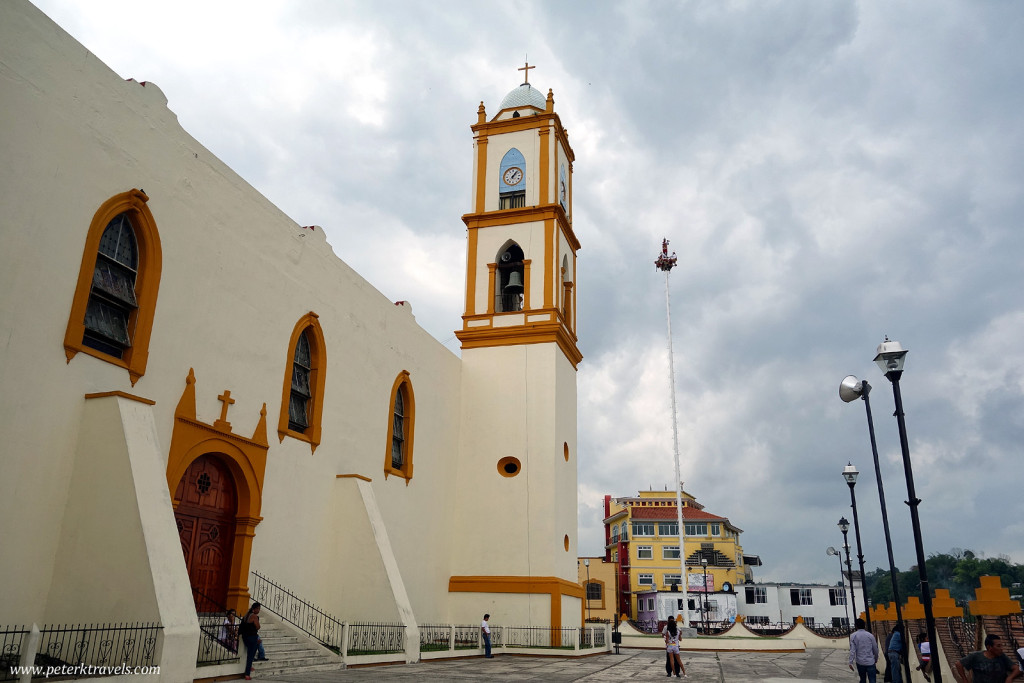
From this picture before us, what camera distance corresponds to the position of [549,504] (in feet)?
77.8

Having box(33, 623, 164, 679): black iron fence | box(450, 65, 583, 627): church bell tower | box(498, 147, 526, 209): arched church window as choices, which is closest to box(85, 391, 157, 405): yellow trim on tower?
box(33, 623, 164, 679): black iron fence

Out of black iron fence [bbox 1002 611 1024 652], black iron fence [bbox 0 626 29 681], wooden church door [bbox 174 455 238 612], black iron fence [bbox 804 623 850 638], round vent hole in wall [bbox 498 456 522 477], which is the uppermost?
round vent hole in wall [bbox 498 456 522 477]

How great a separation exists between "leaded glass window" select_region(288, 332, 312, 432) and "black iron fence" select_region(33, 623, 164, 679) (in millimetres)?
6560

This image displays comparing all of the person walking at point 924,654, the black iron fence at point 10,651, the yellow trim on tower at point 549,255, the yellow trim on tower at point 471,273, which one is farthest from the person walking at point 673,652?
the yellow trim on tower at point 471,273

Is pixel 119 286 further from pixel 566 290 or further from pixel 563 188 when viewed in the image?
pixel 563 188

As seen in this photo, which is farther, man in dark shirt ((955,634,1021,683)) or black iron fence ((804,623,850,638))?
black iron fence ((804,623,850,638))

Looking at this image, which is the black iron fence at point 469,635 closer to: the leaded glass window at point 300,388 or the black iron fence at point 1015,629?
the leaded glass window at point 300,388

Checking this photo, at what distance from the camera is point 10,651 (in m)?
9.36

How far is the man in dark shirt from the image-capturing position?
28.2ft

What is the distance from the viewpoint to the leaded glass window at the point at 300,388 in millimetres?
16484

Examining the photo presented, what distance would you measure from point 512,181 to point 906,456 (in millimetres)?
19394

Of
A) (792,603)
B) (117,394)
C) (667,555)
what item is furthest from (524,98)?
(792,603)

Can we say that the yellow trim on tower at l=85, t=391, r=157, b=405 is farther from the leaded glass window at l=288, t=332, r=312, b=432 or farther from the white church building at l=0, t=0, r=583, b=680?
the leaded glass window at l=288, t=332, r=312, b=432

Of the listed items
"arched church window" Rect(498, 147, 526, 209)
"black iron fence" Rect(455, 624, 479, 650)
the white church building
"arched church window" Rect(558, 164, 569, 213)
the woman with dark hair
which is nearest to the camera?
the white church building
